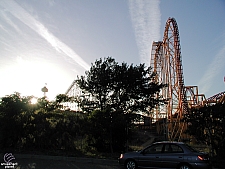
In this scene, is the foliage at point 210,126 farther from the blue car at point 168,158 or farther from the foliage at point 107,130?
the foliage at point 107,130

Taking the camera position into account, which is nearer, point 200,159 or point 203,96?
point 200,159

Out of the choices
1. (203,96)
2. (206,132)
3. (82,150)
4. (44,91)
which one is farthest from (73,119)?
(203,96)

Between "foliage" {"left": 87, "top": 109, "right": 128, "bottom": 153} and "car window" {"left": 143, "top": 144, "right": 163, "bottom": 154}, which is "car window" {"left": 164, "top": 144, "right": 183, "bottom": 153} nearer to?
"car window" {"left": 143, "top": 144, "right": 163, "bottom": 154}

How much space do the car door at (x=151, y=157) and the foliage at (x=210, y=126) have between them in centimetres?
355

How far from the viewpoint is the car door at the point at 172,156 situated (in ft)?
28.0

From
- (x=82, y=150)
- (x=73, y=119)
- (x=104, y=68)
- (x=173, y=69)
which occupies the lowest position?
(x=82, y=150)

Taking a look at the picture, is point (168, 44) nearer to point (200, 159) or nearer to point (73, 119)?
point (73, 119)

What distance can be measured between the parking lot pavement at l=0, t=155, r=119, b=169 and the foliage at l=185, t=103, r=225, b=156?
15.3 ft

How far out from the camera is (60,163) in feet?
36.3

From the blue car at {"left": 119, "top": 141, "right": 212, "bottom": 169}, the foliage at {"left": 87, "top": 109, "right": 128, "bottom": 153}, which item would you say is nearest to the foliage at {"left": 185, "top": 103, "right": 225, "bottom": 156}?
the blue car at {"left": 119, "top": 141, "right": 212, "bottom": 169}

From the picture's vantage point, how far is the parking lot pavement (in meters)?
10.2

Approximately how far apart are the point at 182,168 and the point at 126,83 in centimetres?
997

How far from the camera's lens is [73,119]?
1467 centimetres

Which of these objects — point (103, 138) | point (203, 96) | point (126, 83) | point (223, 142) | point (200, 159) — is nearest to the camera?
point (200, 159)
